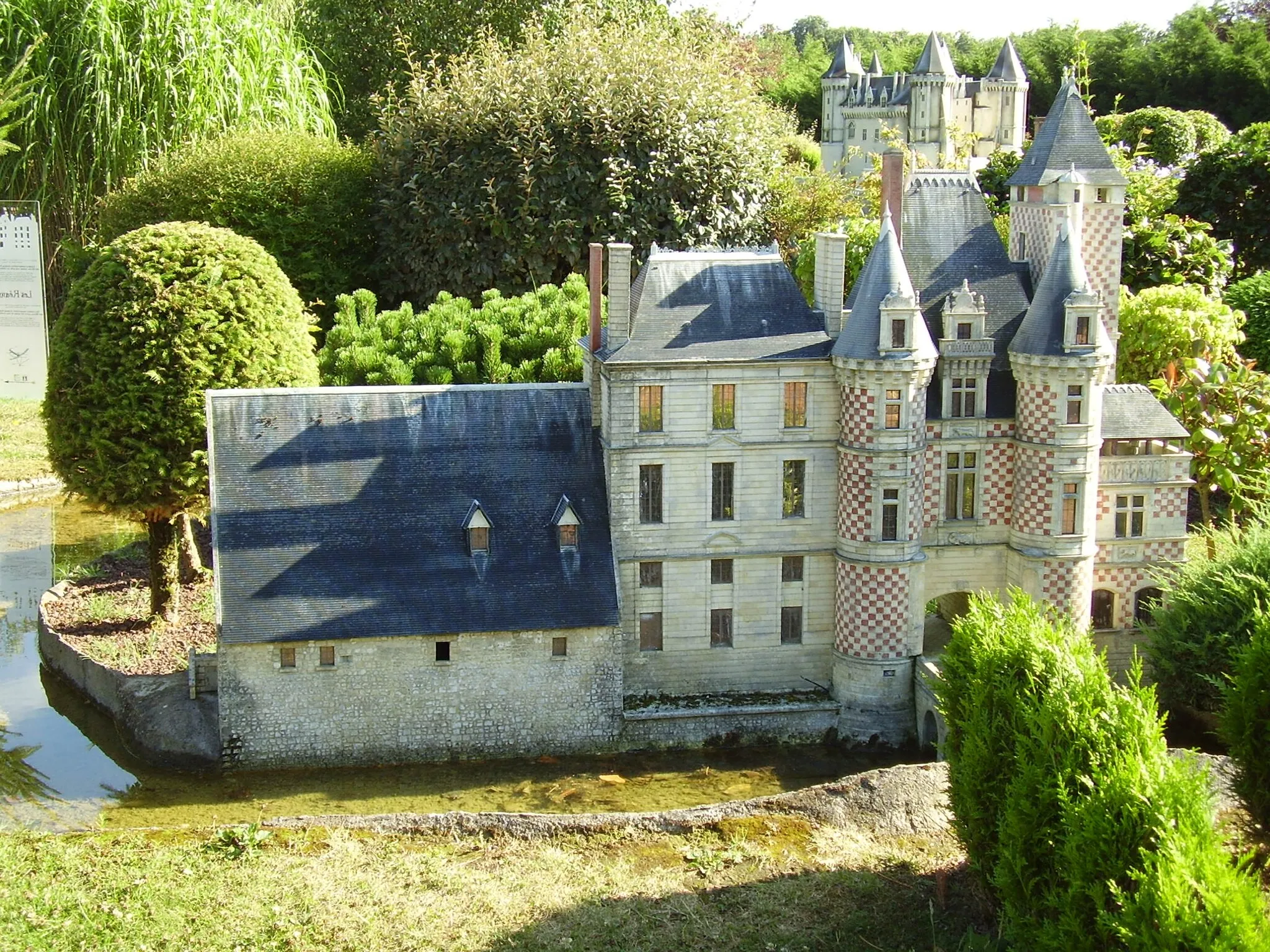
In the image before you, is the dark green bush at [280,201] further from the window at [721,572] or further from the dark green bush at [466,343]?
the window at [721,572]

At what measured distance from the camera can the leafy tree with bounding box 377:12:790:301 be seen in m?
38.8

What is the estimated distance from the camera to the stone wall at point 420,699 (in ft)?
84.1

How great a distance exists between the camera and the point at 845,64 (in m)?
98.9

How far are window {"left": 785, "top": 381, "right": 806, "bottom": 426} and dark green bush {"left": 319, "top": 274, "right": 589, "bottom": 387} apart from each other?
7.79 meters

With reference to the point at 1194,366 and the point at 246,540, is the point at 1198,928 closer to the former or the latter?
the point at 246,540

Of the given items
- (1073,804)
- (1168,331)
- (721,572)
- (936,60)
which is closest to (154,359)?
(721,572)

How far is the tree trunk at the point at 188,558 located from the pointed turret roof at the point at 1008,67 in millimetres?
70108

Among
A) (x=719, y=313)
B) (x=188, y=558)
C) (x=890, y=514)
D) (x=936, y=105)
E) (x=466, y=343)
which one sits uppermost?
(x=936, y=105)

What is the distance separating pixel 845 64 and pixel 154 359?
7878 cm

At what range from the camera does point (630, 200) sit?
38.7 meters

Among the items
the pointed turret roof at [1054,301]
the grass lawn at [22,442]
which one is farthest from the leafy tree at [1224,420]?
the grass lawn at [22,442]

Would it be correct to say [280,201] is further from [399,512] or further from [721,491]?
[721,491]

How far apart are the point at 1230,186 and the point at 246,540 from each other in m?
35.9

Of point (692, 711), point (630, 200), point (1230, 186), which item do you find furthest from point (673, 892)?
point (1230, 186)
